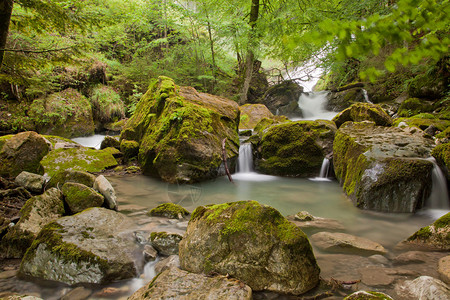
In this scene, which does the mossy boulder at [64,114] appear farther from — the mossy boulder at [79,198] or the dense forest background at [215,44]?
the mossy boulder at [79,198]

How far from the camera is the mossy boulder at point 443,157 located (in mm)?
4478

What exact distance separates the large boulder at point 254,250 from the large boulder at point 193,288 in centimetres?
15

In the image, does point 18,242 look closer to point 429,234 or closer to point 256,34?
point 429,234

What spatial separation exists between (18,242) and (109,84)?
45.3 feet

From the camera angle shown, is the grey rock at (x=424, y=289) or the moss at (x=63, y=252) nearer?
the grey rock at (x=424, y=289)

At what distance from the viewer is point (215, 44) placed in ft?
45.0

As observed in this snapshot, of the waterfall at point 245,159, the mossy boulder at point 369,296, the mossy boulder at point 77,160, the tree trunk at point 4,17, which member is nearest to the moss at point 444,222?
the mossy boulder at point 369,296

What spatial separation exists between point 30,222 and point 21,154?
11.5 ft

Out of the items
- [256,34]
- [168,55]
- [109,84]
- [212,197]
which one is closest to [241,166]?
[212,197]

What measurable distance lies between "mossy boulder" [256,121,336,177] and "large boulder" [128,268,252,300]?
5.96 m

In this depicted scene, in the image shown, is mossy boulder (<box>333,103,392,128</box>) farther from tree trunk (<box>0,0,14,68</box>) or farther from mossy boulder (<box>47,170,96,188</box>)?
tree trunk (<box>0,0,14,68</box>)

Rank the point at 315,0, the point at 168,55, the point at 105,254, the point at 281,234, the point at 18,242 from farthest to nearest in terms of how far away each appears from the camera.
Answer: the point at 168,55 → the point at 315,0 → the point at 18,242 → the point at 105,254 → the point at 281,234

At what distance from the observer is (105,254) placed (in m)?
2.67

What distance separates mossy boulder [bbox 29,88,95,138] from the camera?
1078 centimetres
